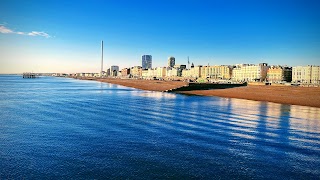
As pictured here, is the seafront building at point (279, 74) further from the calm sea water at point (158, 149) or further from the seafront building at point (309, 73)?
the calm sea water at point (158, 149)

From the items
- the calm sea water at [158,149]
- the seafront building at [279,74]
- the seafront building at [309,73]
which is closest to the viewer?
the calm sea water at [158,149]

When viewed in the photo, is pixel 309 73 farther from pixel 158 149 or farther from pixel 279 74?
pixel 158 149

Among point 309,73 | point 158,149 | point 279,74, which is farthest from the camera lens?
point 279,74

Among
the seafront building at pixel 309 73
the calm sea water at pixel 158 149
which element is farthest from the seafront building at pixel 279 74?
the calm sea water at pixel 158 149

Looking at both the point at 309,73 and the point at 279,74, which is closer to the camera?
the point at 309,73

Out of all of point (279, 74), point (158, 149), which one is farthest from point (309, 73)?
point (158, 149)

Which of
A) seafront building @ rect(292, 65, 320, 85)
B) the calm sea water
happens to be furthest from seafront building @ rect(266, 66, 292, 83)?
the calm sea water

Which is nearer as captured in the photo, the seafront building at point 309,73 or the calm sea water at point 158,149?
the calm sea water at point 158,149

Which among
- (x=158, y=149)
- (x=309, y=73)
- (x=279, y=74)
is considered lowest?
(x=158, y=149)

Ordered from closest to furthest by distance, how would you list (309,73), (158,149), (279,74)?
(158,149) → (309,73) → (279,74)

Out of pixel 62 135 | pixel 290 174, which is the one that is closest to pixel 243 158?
pixel 290 174

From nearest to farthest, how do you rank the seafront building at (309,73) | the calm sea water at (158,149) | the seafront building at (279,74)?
the calm sea water at (158,149) → the seafront building at (309,73) → the seafront building at (279,74)

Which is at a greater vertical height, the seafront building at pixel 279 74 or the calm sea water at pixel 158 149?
the seafront building at pixel 279 74

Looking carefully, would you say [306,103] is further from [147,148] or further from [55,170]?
[55,170]
